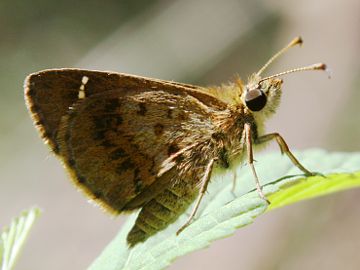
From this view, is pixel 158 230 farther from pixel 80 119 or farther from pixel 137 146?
pixel 80 119

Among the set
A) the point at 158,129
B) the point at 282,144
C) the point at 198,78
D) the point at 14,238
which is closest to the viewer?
the point at 14,238

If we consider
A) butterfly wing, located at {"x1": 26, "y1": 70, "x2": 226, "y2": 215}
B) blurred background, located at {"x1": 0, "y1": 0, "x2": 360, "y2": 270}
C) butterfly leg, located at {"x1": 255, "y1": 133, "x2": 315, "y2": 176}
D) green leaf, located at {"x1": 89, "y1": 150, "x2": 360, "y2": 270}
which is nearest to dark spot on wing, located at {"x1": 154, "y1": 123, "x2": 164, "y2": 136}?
butterfly wing, located at {"x1": 26, "y1": 70, "x2": 226, "y2": 215}

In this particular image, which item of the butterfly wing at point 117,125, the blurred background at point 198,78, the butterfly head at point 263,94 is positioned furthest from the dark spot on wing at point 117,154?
the blurred background at point 198,78

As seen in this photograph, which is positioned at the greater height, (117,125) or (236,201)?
(117,125)

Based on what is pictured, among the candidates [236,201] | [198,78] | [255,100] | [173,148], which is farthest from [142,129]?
[198,78]

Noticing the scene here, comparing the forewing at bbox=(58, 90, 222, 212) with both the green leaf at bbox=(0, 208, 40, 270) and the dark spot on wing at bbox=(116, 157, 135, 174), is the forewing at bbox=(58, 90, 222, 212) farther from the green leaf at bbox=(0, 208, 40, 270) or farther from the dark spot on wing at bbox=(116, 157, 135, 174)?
the green leaf at bbox=(0, 208, 40, 270)

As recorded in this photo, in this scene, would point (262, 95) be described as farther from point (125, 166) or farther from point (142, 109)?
point (125, 166)

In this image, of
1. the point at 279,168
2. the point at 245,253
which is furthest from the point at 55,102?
the point at 245,253

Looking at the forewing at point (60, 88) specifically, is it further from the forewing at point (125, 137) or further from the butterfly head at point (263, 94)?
the butterfly head at point (263, 94)
